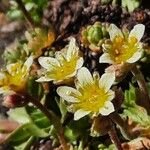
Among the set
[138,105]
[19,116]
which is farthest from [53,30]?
[138,105]

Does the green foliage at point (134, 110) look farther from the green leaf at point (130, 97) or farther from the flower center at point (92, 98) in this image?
the flower center at point (92, 98)

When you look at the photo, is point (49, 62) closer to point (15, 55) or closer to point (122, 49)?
point (122, 49)

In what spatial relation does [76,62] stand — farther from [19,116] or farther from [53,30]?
[53,30]

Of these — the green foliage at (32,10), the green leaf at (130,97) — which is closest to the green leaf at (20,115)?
the green leaf at (130,97)

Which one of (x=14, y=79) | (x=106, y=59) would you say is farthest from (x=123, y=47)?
(x=14, y=79)

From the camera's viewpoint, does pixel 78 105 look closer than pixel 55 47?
Yes

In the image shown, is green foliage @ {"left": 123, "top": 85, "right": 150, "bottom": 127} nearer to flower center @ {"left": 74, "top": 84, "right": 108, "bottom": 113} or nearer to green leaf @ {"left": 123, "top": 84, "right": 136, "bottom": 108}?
green leaf @ {"left": 123, "top": 84, "right": 136, "bottom": 108}
